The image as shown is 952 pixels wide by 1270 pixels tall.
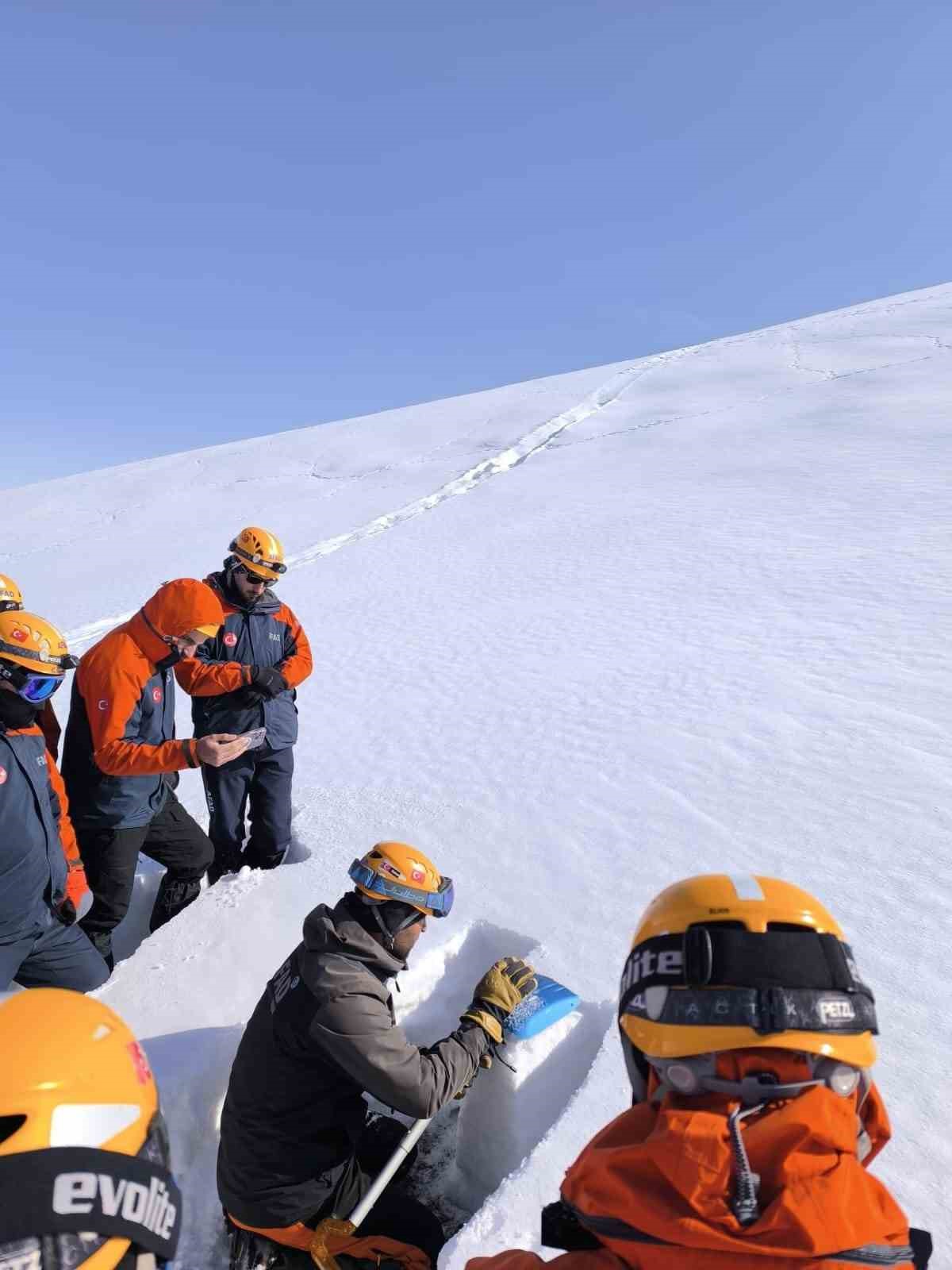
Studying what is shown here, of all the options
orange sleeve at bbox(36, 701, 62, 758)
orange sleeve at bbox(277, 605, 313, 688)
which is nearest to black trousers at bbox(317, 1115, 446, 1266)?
orange sleeve at bbox(36, 701, 62, 758)

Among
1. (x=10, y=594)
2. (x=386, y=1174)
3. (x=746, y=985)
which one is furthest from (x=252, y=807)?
(x=746, y=985)

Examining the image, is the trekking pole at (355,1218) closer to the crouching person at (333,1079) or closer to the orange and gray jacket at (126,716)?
the crouching person at (333,1079)

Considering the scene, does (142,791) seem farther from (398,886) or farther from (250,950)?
(398,886)

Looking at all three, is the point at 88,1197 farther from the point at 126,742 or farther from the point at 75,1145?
the point at 126,742

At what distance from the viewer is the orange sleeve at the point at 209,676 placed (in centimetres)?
404

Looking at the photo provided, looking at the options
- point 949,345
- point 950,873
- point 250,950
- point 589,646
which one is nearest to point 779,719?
point 950,873

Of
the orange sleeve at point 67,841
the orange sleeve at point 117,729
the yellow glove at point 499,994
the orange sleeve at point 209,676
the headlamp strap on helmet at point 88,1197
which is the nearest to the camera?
the headlamp strap on helmet at point 88,1197

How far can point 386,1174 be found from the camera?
2.27 m

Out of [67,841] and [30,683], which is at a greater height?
[30,683]

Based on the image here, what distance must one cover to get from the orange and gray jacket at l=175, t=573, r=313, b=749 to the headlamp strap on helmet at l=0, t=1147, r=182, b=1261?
3.25 metres

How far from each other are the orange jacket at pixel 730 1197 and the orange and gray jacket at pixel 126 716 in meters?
2.79

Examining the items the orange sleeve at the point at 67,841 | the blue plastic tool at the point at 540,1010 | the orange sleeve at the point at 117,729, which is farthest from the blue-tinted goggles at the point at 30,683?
the blue plastic tool at the point at 540,1010

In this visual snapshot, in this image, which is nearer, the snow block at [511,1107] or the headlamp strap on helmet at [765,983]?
the headlamp strap on helmet at [765,983]

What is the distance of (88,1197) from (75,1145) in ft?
0.21
